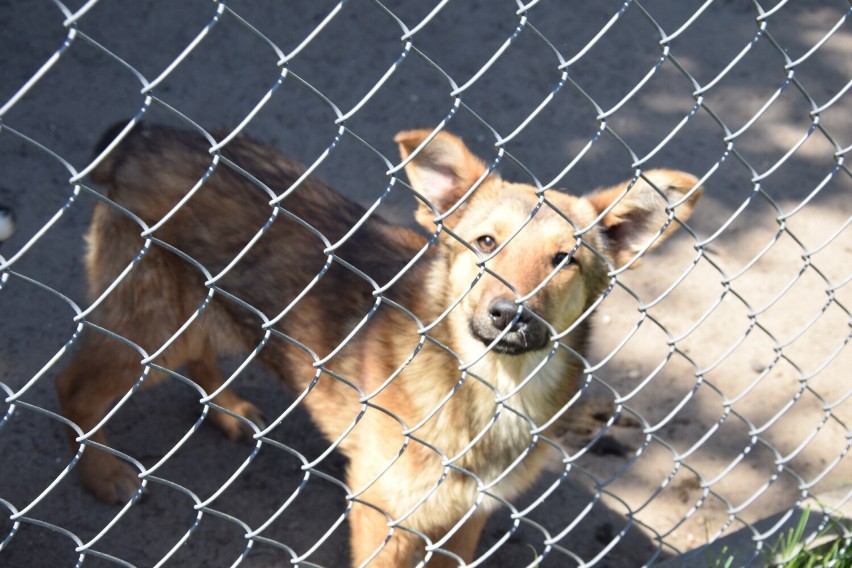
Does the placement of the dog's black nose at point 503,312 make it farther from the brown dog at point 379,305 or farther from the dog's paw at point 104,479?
the dog's paw at point 104,479

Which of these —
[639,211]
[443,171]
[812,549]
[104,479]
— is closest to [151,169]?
[443,171]

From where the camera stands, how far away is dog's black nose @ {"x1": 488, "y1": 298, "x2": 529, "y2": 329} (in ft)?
8.61

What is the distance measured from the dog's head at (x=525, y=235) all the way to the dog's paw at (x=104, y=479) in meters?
1.55

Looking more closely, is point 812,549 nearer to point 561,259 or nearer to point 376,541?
point 561,259

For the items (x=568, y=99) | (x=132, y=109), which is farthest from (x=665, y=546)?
(x=132, y=109)

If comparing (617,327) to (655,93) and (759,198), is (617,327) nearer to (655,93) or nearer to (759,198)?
(759,198)

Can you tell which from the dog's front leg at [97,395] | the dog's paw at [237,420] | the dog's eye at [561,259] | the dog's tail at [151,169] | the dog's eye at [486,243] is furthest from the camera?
the dog's paw at [237,420]

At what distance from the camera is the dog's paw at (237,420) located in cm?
387

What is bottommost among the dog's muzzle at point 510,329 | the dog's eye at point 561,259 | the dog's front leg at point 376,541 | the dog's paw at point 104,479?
the dog's paw at point 104,479

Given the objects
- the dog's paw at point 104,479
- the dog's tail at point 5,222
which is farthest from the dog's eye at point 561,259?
the dog's tail at point 5,222

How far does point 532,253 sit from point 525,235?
9 centimetres

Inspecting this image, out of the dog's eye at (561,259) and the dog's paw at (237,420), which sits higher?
the dog's eye at (561,259)

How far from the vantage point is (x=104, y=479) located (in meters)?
3.54

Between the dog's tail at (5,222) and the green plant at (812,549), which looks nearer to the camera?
the green plant at (812,549)
